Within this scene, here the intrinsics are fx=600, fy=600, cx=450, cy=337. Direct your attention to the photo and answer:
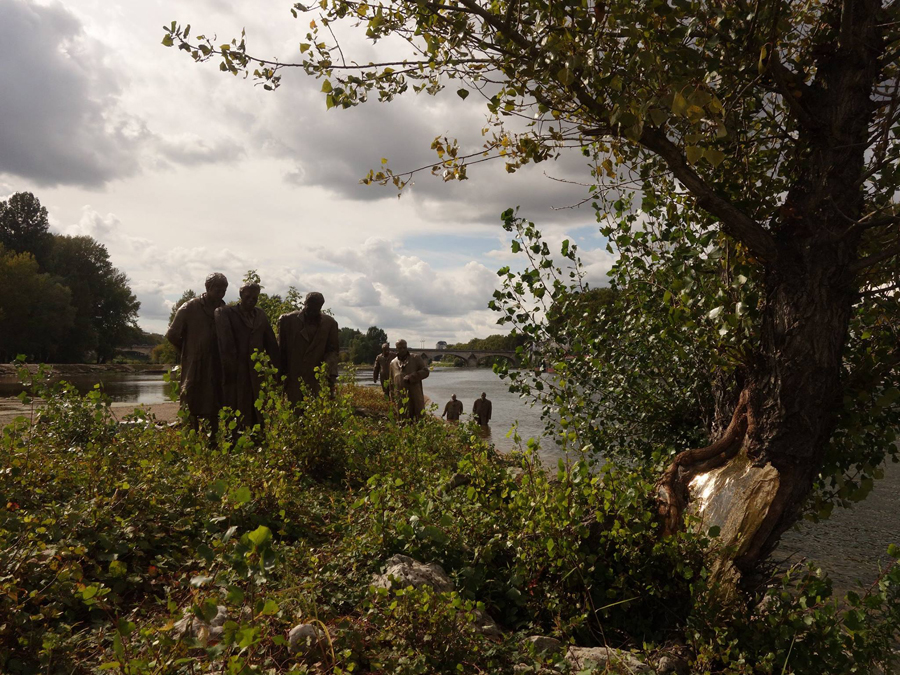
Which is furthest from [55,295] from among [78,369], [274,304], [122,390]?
[274,304]

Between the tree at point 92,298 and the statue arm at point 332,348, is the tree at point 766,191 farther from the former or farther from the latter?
the tree at point 92,298

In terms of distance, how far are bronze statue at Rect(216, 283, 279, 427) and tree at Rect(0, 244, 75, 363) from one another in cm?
4294

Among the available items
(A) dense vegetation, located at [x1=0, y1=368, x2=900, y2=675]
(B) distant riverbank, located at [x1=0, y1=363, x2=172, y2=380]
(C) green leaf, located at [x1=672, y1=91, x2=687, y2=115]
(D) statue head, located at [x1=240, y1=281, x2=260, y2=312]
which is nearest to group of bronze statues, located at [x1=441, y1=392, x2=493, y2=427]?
(D) statue head, located at [x1=240, y1=281, x2=260, y2=312]

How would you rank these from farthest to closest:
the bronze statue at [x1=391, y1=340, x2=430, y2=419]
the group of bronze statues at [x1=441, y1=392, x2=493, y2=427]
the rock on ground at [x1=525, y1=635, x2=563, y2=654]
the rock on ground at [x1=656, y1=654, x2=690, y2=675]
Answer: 1. the group of bronze statues at [x1=441, y1=392, x2=493, y2=427]
2. the bronze statue at [x1=391, y1=340, x2=430, y2=419]
3. the rock on ground at [x1=656, y1=654, x2=690, y2=675]
4. the rock on ground at [x1=525, y1=635, x2=563, y2=654]

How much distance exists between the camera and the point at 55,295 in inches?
1802

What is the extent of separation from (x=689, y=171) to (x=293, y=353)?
7.27 m

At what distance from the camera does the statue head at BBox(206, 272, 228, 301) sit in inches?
332

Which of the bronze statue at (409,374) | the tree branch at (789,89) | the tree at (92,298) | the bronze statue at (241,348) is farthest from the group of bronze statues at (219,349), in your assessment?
the tree at (92,298)

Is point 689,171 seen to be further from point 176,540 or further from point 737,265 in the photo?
point 176,540

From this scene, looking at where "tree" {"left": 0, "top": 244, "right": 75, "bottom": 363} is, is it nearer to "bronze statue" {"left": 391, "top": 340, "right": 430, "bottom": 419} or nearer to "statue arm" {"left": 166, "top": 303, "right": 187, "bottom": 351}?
"bronze statue" {"left": 391, "top": 340, "right": 430, "bottom": 419}

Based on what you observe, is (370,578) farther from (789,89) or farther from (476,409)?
(476,409)

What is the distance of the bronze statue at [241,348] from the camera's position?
8.27 meters

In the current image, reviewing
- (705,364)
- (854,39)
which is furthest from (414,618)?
(854,39)

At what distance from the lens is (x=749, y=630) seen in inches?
120
